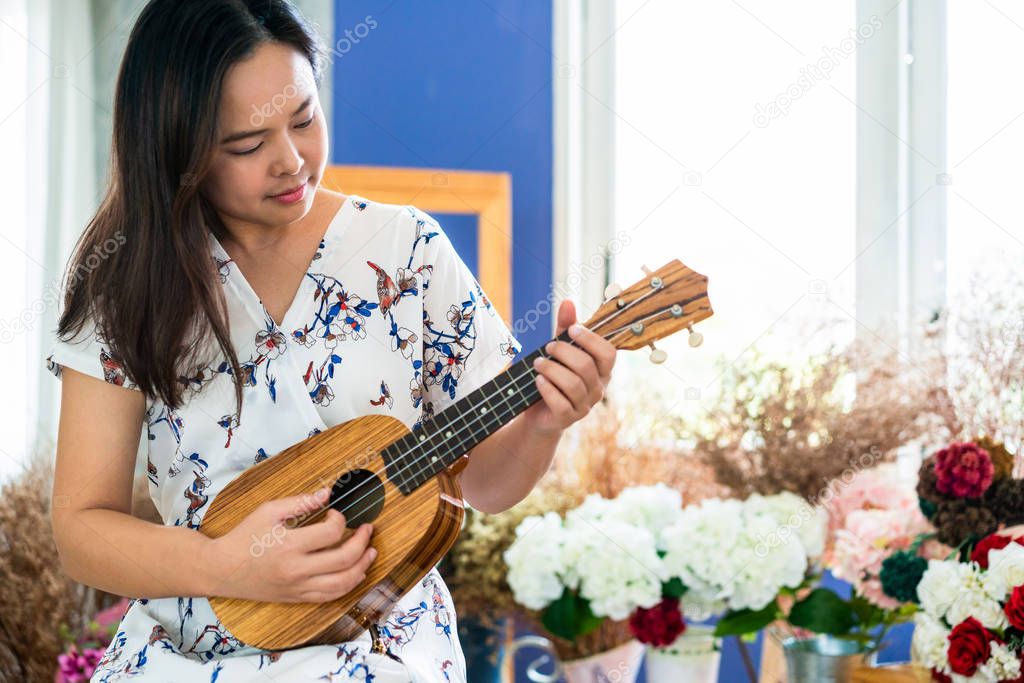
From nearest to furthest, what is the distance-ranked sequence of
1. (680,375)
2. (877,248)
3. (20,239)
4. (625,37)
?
(877,248) < (20,239) < (680,375) < (625,37)

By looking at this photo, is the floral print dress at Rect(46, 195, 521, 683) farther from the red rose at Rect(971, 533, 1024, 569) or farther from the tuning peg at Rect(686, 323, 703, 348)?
the red rose at Rect(971, 533, 1024, 569)

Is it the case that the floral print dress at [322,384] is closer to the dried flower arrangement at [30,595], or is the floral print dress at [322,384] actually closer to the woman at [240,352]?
the woman at [240,352]

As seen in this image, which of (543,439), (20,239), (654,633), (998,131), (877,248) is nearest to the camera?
(543,439)

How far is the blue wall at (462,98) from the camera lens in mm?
3211

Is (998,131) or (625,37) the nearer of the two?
(998,131)

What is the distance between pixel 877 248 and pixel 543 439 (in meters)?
1.48

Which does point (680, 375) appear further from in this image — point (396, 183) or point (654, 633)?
point (654, 633)

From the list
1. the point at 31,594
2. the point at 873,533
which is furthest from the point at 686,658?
the point at 31,594

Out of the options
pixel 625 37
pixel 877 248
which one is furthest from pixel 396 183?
pixel 877 248

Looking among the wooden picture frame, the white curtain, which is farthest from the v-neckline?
the wooden picture frame

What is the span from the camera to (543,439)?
1.29 metres

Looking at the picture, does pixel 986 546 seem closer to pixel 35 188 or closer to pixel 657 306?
pixel 657 306

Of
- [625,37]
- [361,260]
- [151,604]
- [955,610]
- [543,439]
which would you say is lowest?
[955,610]

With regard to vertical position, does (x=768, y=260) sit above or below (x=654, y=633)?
above
